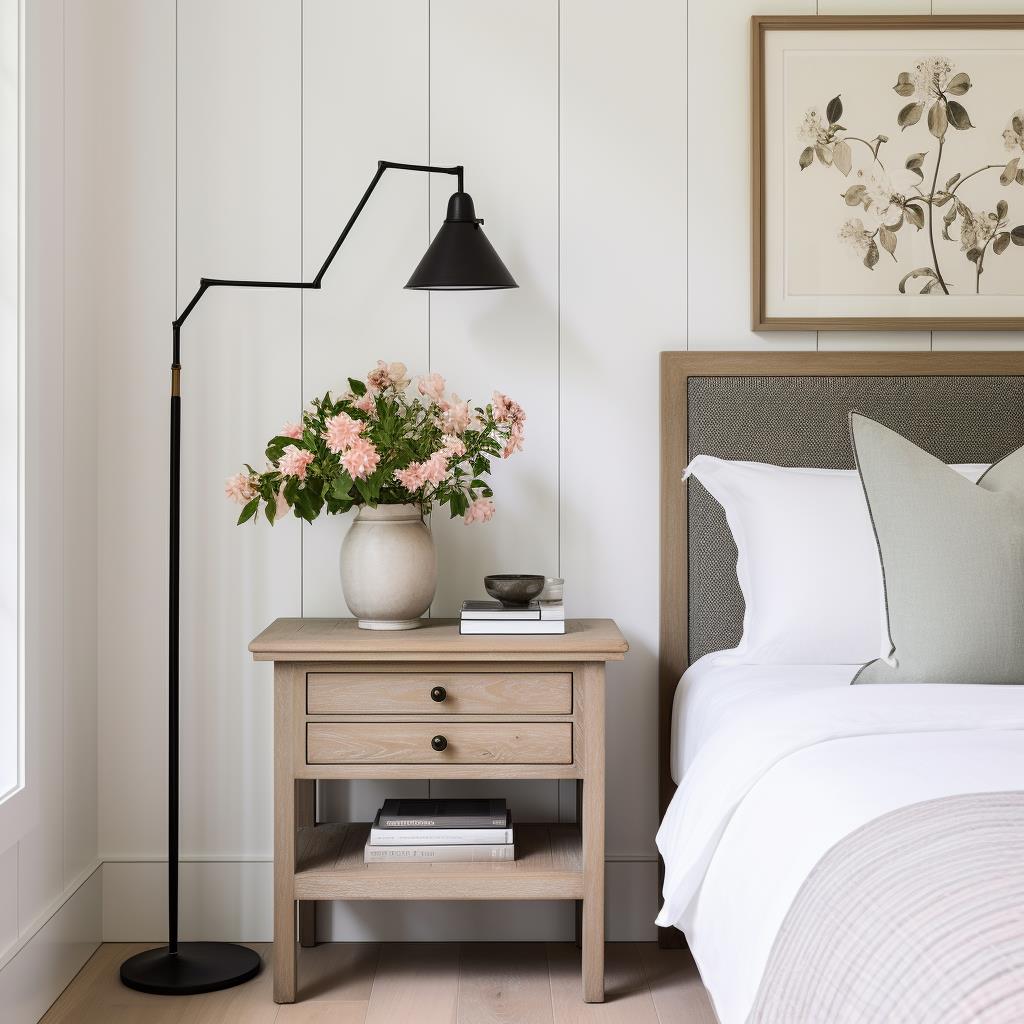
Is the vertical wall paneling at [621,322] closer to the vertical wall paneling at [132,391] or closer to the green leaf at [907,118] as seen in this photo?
the green leaf at [907,118]

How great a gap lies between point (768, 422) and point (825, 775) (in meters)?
1.26

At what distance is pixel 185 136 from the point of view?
2582 mm

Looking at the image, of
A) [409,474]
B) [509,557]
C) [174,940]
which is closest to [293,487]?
[409,474]

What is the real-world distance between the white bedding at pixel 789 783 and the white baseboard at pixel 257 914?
76 centimetres

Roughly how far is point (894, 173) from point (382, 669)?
164 cm

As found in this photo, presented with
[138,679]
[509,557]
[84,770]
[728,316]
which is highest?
[728,316]

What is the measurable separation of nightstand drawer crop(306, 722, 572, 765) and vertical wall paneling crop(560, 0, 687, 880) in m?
0.43

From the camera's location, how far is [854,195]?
8.50 ft

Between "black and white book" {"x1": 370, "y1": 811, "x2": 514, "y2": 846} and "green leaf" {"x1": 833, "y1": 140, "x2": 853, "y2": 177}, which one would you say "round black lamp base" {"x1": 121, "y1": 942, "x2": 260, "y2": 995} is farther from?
"green leaf" {"x1": 833, "y1": 140, "x2": 853, "y2": 177}

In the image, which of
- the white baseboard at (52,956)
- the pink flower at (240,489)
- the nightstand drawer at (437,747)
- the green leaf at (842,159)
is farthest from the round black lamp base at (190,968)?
the green leaf at (842,159)

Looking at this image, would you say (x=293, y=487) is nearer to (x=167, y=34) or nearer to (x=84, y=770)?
(x=84, y=770)

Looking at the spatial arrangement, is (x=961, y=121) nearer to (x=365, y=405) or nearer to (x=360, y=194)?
(x=360, y=194)

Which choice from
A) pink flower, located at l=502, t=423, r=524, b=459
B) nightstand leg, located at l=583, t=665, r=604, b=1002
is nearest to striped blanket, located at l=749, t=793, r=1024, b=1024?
nightstand leg, located at l=583, t=665, r=604, b=1002

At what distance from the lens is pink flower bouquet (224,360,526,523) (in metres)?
2.24
